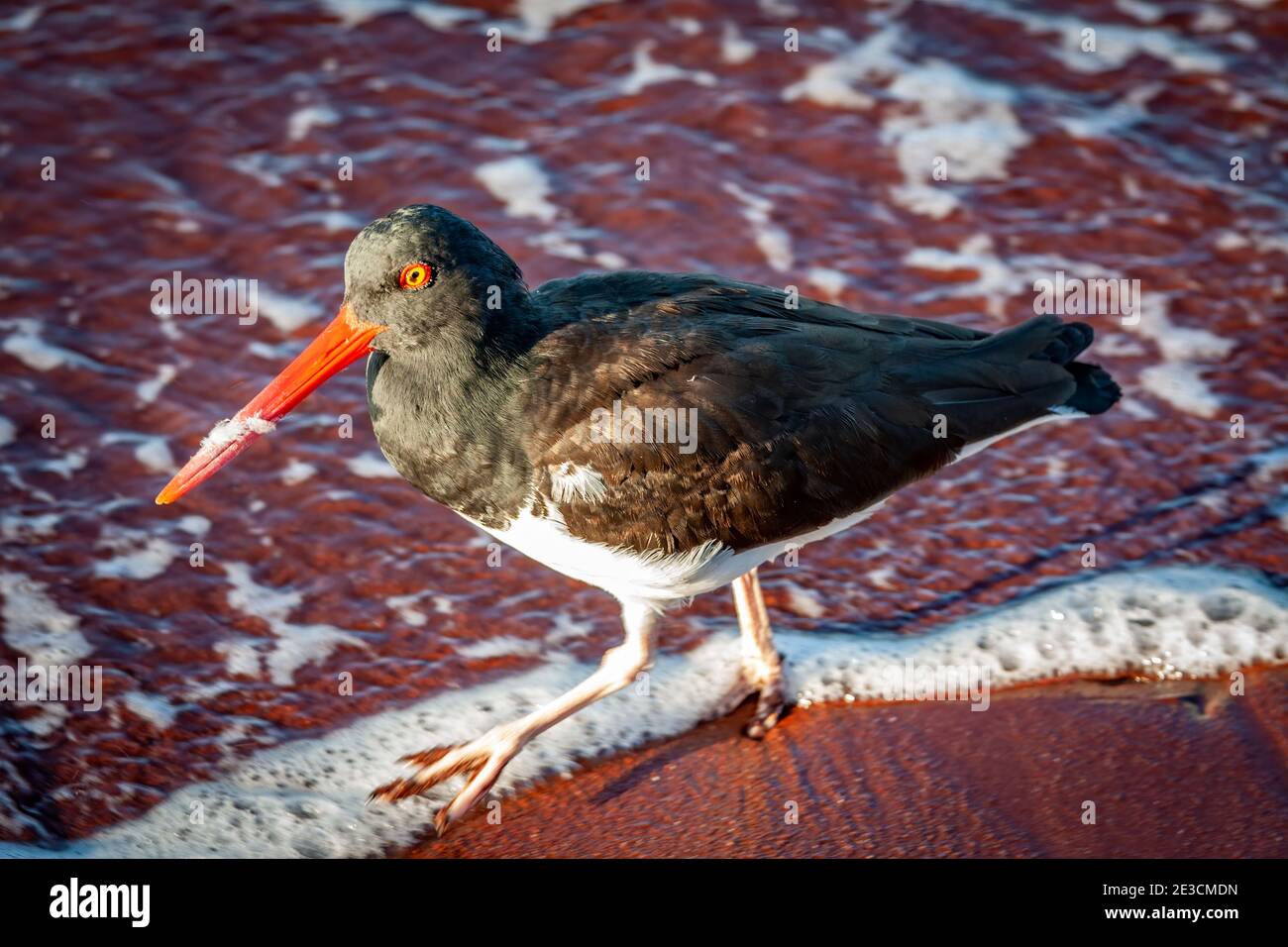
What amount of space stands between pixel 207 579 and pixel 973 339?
256cm

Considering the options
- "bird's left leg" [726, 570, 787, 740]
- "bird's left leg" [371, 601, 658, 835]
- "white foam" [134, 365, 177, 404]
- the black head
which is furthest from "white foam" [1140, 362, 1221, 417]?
"white foam" [134, 365, 177, 404]

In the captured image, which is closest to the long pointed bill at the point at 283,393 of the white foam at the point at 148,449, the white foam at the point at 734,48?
the white foam at the point at 148,449

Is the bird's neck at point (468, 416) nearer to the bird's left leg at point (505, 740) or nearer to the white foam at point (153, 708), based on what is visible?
the bird's left leg at point (505, 740)

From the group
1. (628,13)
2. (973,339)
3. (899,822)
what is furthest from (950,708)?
(628,13)

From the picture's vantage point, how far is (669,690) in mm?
3889

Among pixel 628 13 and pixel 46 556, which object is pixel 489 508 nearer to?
pixel 46 556

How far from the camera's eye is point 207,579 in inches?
167

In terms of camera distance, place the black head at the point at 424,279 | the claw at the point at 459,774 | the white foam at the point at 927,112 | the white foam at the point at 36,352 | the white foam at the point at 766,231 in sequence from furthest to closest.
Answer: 1. the white foam at the point at 927,112
2. the white foam at the point at 766,231
3. the white foam at the point at 36,352
4. the claw at the point at 459,774
5. the black head at the point at 424,279

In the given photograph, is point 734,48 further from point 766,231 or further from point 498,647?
point 498,647

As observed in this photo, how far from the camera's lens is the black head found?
3125mm

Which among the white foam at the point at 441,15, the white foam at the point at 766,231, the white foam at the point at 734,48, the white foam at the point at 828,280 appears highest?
the white foam at the point at 441,15

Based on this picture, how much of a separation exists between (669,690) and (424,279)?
148cm

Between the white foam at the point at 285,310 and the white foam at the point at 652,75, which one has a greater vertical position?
the white foam at the point at 652,75

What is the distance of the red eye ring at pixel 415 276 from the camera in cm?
314
